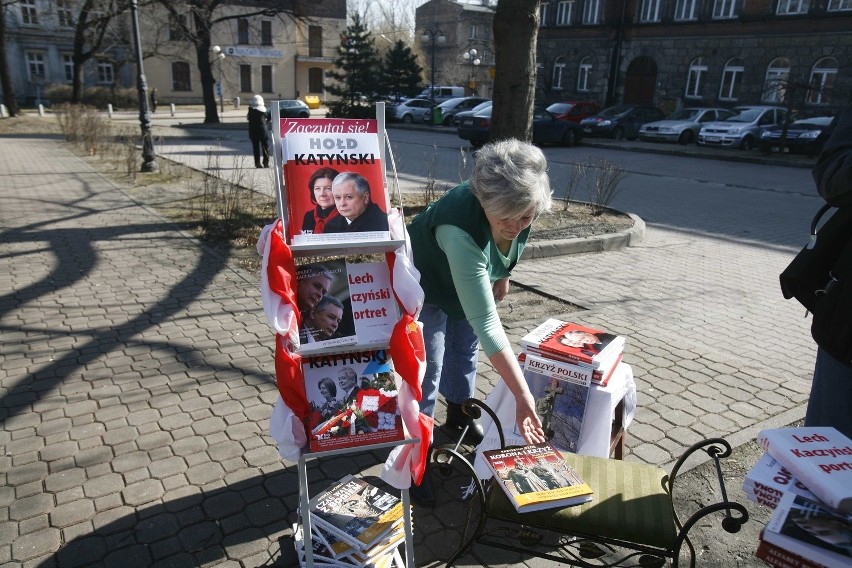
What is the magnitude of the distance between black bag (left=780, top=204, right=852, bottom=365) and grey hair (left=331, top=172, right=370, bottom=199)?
1790mm

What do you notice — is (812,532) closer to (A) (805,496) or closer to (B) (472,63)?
(A) (805,496)

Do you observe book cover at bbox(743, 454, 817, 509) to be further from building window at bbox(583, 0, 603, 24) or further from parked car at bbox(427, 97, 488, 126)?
building window at bbox(583, 0, 603, 24)

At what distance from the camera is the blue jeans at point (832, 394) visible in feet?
7.63

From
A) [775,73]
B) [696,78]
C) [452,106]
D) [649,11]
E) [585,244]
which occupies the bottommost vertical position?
[585,244]

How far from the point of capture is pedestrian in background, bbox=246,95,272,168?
14070 millimetres

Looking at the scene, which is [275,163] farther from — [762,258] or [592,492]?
[762,258]

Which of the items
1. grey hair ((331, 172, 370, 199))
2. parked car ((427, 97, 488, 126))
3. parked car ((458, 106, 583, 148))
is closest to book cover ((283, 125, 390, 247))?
grey hair ((331, 172, 370, 199))

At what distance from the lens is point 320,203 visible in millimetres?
2424

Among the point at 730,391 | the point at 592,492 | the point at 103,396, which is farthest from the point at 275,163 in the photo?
the point at 730,391

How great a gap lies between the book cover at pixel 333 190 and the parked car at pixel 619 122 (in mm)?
23114

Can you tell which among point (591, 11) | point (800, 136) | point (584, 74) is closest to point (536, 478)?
point (800, 136)

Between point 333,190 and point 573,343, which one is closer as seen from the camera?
point 333,190

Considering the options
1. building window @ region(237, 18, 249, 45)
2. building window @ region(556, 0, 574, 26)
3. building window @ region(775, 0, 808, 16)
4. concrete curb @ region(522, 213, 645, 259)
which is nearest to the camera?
concrete curb @ region(522, 213, 645, 259)

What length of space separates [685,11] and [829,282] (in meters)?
34.1
